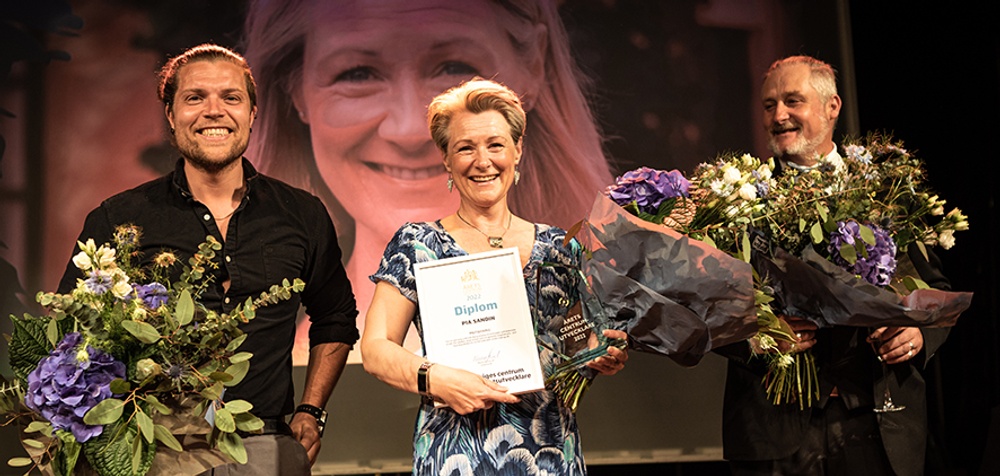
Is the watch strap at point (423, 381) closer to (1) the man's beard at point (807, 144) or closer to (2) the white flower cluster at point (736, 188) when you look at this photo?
(2) the white flower cluster at point (736, 188)

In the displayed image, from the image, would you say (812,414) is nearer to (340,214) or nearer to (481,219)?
(481,219)

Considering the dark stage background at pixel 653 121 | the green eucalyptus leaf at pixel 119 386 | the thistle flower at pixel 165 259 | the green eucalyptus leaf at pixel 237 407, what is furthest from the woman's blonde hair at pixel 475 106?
the dark stage background at pixel 653 121

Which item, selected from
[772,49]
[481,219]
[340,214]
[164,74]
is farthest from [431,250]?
[772,49]

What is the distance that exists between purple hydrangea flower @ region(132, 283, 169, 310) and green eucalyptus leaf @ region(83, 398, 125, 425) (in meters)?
0.21

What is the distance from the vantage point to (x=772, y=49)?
4500 millimetres

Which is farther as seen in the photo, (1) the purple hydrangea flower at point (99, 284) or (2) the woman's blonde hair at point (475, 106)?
(2) the woman's blonde hair at point (475, 106)

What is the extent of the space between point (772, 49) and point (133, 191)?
9.78 feet

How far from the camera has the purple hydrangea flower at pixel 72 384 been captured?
6.50ft

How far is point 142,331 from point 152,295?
12cm

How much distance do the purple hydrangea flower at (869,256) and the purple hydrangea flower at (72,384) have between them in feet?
5.69

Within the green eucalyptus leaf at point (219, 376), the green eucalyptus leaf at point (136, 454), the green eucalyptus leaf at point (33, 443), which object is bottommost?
the green eucalyptus leaf at point (136, 454)

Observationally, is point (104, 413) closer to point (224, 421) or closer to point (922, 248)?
point (224, 421)

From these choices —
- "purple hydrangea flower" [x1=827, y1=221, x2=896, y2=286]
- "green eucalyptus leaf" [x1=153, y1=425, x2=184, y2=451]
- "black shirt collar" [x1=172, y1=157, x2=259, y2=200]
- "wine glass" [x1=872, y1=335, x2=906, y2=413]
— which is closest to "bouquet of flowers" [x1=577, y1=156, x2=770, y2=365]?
"purple hydrangea flower" [x1=827, y1=221, x2=896, y2=286]

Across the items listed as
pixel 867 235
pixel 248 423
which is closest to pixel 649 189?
pixel 867 235
